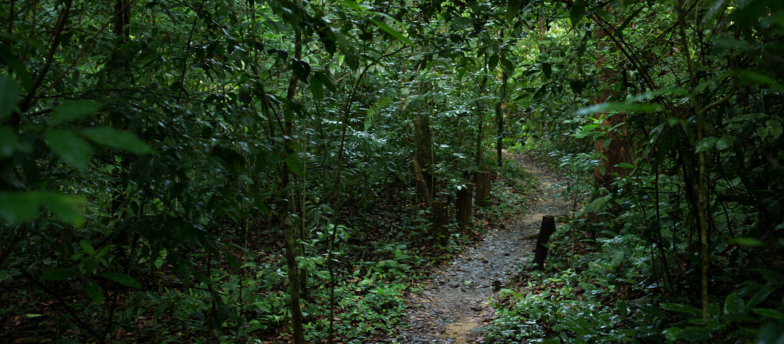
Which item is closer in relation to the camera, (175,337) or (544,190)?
(175,337)

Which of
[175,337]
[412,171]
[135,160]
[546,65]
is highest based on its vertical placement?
[412,171]

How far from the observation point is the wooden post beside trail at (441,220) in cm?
724

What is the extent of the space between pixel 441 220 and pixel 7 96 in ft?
22.7

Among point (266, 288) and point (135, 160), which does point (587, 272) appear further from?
point (135, 160)

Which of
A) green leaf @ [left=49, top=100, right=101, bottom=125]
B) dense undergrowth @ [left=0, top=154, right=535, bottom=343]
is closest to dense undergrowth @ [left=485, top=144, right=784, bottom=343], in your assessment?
green leaf @ [left=49, top=100, right=101, bottom=125]

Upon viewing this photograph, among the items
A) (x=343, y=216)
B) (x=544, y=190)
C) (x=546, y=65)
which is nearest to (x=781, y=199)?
(x=546, y=65)

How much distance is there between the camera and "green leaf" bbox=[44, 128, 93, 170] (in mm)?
582

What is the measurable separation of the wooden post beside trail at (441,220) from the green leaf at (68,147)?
264 inches

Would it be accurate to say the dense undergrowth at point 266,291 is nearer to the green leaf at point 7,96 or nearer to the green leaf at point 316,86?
the green leaf at point 316,86

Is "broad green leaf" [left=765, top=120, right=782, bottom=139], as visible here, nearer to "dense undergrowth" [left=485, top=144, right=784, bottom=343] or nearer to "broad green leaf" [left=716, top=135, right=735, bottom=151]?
"broad green leaf" [left=716, top=135, right=735, bottom=151]

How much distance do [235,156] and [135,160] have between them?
0.34 m

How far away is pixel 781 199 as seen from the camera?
1.73 meters

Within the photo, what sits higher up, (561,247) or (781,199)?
(561,247)

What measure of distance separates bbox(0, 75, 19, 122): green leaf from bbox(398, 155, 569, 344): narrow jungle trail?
4.01 metres
